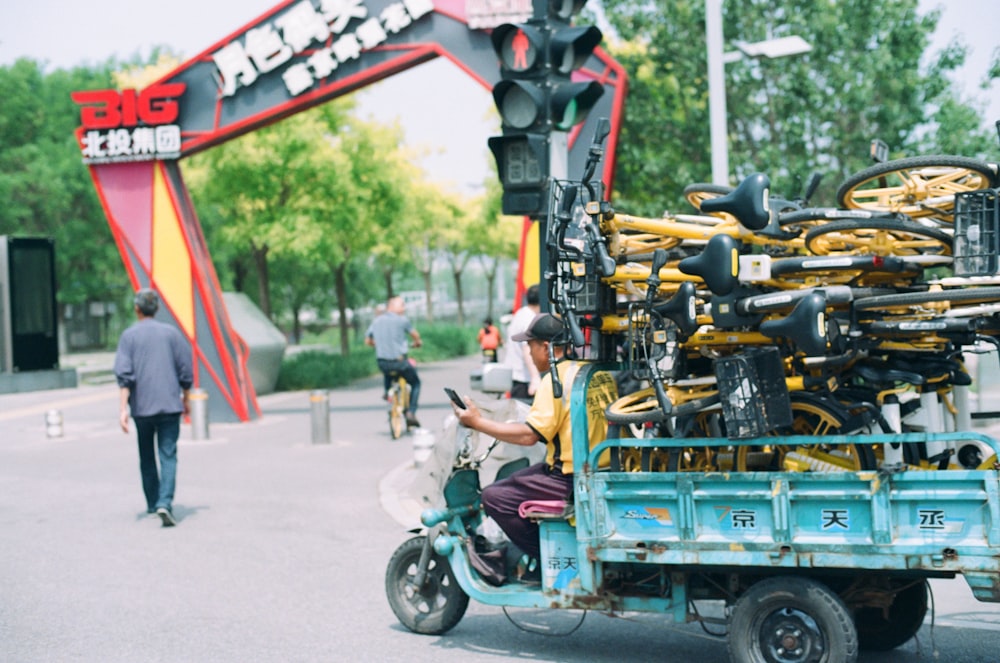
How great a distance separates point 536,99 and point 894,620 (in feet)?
14.4

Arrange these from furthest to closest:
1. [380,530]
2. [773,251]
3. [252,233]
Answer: [252,233] → [380,530] → [773,251]

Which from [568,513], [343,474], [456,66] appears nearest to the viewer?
[568,513]

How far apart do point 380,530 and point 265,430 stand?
27.3ft

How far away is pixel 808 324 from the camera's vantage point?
4.96 m

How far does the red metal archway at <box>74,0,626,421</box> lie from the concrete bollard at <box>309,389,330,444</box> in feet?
12.1

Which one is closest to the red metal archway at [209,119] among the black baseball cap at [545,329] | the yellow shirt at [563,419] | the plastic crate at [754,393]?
the black baseball cap at [545,329]

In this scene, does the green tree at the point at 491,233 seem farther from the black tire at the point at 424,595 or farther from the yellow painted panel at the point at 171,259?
the black tire at the point at 424,595

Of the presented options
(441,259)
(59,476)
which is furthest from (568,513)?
(441,259)

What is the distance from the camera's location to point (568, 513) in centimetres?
590

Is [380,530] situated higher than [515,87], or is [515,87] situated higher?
[515,87]

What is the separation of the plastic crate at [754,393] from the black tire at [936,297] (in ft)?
1.57

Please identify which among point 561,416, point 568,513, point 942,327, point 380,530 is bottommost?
point 380,530

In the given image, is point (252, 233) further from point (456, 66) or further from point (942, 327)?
point (942, 327)

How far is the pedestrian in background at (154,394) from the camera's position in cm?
1009
